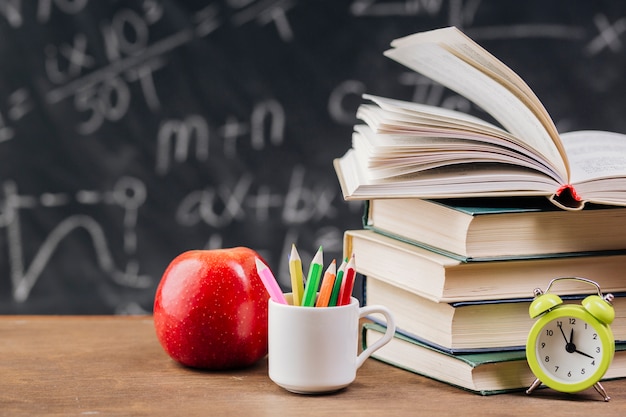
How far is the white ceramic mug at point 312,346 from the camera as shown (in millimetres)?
749

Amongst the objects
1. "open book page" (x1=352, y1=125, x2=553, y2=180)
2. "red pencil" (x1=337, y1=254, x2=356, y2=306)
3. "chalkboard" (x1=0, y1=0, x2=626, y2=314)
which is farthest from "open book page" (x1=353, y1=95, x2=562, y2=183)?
"chalkboard" (x1=0, y1=0, x2=626, y2=314)

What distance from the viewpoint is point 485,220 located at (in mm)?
773

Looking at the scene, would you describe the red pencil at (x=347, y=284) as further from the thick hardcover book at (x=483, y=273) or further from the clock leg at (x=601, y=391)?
the clock leg at (x=601, y=391)

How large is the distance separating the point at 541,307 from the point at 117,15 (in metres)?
1.11

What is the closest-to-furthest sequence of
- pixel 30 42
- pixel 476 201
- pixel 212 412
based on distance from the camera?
pixel 212 412
pixel 476 201
pixel 30 42

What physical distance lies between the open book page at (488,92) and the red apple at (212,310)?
28 centimetres

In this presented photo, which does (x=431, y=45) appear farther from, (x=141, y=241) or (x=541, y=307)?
(x=141, y=241)

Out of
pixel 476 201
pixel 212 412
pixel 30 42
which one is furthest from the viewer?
pixel 30 42

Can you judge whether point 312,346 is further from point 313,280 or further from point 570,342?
point 570,342

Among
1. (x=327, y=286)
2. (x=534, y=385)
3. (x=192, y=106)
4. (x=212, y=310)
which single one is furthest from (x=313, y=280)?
(x=192, y=106)

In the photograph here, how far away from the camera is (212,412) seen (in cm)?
71

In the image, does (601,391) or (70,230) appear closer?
(601,391)

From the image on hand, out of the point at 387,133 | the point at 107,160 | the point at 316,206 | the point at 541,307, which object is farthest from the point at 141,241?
the point at 541,307

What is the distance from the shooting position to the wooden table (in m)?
0.72
